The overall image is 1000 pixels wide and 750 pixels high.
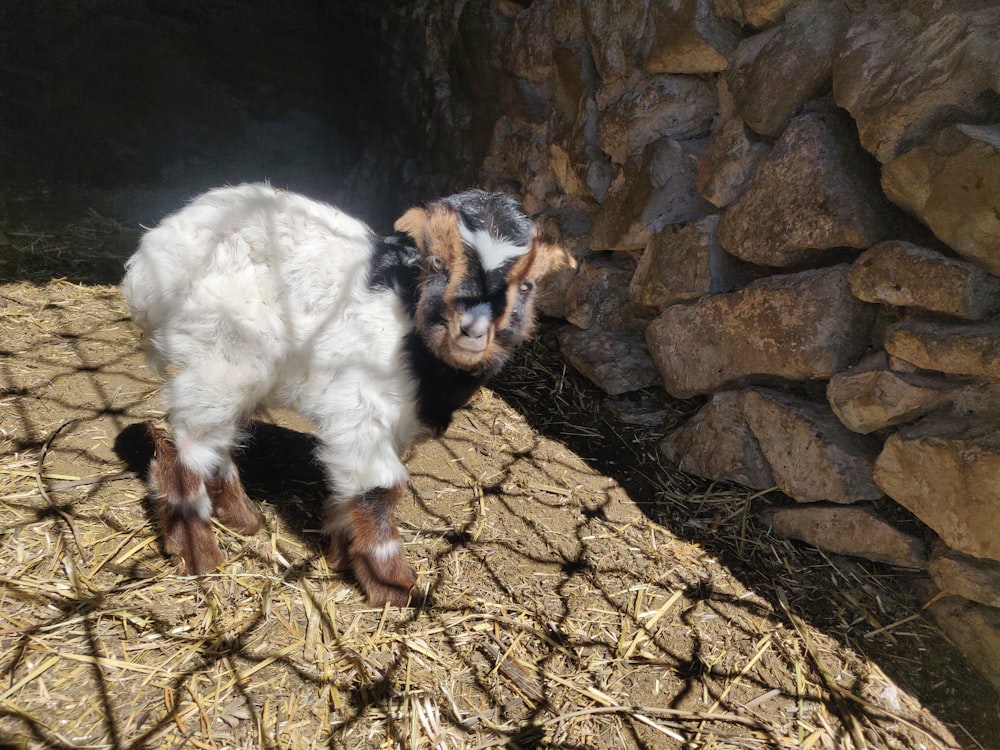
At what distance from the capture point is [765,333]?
112 inches

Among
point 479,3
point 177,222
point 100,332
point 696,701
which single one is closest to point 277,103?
point 479,3

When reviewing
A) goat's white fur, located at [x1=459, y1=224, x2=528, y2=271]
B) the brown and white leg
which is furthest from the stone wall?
the brown and white leg

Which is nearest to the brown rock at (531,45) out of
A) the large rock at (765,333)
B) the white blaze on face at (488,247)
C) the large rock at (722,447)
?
the large rock at (765,333)

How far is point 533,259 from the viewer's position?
2.48 meters

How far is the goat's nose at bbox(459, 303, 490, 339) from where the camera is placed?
221 centimetres

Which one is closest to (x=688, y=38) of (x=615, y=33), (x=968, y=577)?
(x=615, y=33)

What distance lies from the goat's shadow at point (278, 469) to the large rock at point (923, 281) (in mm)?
2104

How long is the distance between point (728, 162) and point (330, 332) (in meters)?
1.78

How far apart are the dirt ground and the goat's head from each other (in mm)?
817

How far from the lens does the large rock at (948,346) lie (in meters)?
2.20

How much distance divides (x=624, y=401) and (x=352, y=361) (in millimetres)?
1653

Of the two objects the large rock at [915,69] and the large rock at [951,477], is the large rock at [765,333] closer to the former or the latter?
the large rock at [951,477]

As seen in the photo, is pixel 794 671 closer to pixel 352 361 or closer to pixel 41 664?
pixel 352 361

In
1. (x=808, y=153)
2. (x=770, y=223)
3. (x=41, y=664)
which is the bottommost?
(x=41, y=664)
